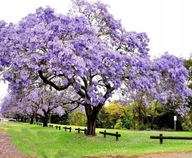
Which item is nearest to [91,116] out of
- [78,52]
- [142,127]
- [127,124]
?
[78,52]

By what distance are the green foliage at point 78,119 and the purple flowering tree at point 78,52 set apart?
170ft

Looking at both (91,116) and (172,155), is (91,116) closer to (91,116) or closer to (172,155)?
(91,116)

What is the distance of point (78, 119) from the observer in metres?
88.9

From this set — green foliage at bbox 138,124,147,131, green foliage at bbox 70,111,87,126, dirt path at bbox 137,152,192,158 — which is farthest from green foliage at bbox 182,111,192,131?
dirt path at bbox 137,152,192,158

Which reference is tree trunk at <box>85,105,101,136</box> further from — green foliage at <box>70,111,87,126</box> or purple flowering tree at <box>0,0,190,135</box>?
green foliage at <box>70,111,87,126</box>

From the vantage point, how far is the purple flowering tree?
30.5m

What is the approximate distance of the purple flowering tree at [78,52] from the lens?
100 feet

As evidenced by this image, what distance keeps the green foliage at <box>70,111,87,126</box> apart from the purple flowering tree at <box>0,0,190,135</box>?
5174 cm

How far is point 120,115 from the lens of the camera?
75625 mm

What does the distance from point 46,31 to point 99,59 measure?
472 centimetres

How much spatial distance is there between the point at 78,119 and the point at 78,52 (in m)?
59.1

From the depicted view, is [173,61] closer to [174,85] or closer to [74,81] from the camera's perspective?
[174,85]

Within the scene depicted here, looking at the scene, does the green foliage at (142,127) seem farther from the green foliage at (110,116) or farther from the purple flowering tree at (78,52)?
the purple flowering tree at (78,52)

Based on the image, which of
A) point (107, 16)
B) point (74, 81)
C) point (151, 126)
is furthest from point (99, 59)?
point (151, 126)
